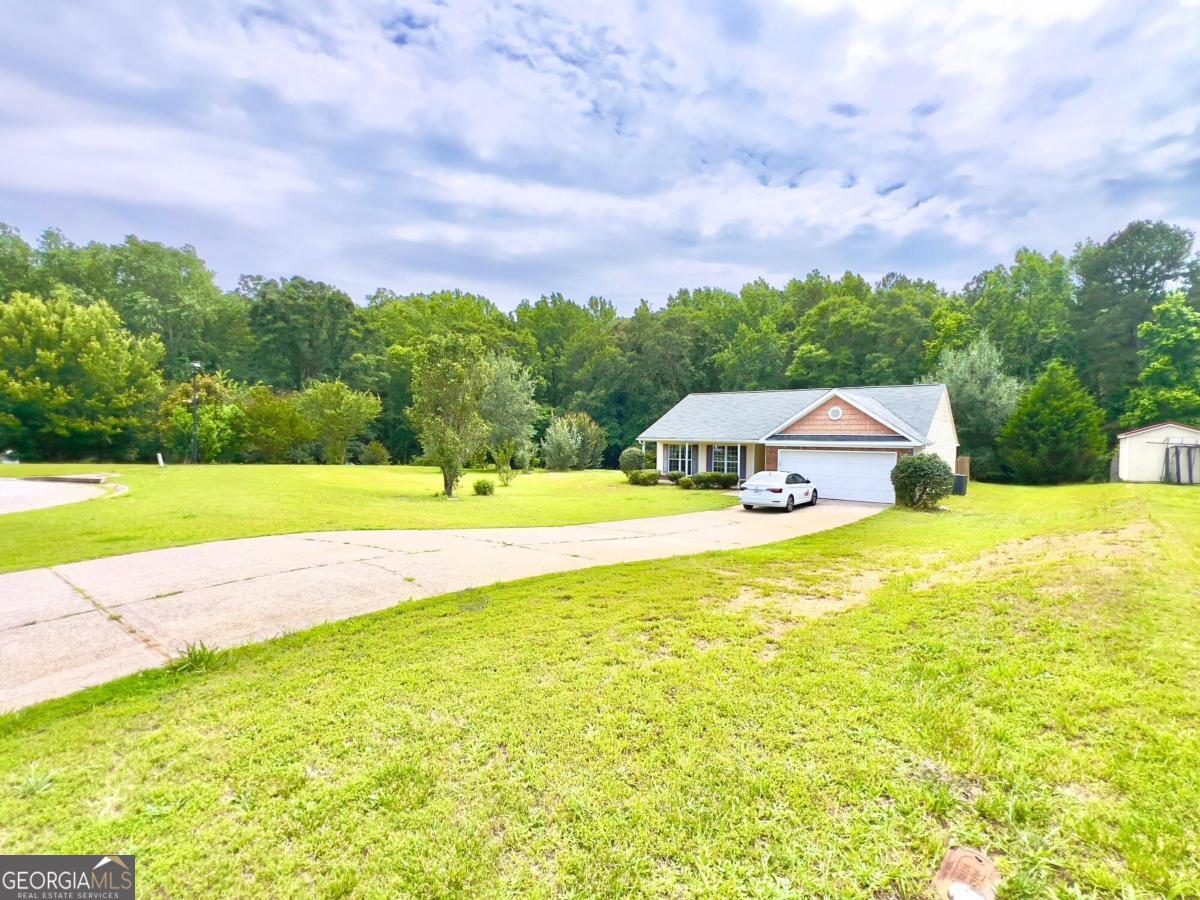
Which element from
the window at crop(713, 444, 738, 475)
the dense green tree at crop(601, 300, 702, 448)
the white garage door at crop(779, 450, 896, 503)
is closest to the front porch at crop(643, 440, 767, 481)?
the window at crop(713, 444, 738, 475)

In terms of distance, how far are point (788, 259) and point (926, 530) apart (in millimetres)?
39017

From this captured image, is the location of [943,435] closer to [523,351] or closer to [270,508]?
[270,508]

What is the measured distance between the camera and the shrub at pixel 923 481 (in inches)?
666

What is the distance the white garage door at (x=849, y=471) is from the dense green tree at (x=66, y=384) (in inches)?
1679

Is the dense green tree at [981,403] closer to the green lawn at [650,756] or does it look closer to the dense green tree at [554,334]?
the green lawn at [650,756]

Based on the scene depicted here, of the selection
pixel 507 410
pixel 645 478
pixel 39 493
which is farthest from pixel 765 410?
pixel 39 493

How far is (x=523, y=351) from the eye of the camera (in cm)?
5500

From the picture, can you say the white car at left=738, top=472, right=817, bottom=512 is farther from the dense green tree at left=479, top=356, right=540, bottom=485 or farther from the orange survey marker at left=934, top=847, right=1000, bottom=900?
the dense green tree at left=479, top=356, right=540, bottom=485

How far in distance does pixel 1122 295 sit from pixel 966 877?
2019 inches

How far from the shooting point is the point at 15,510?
13719mm

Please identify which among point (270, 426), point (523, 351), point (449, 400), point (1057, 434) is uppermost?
point (523, 351)

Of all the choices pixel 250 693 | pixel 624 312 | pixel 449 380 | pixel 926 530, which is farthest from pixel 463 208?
pixel 624 312

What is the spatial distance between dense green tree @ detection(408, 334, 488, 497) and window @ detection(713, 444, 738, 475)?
12110 mm

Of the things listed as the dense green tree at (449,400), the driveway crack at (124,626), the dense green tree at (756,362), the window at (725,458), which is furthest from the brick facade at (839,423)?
the dense green tree at (756,362)
